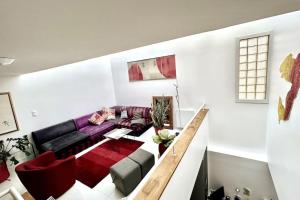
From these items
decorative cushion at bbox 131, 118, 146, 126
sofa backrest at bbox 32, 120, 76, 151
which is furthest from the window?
sofa backrest at bbox 32, 120, 76, 151

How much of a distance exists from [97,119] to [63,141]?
1.38 m

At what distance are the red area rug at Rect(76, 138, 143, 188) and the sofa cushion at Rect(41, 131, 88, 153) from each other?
483 millimetres

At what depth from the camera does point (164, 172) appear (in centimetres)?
145

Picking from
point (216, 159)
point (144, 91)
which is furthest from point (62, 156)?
point (216, 159)

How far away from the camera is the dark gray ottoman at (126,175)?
2512 millimetres

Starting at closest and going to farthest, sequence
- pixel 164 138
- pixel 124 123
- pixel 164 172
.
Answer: pixel 164 172, pixel 164 138, pixel 124 123

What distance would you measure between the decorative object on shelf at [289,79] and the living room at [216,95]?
122 mm

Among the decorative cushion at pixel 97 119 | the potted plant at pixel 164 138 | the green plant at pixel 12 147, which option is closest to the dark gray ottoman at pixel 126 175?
the potted plant at pixel 164 138

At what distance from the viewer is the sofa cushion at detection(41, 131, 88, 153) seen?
377cm

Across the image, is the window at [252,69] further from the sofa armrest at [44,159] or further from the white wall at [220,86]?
the sofa armrest at [44,159]

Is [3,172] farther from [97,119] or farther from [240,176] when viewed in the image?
[240,176]

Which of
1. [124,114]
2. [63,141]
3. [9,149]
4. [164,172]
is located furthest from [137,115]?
[164,172]

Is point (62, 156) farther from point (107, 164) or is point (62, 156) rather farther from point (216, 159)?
point (216, 159)

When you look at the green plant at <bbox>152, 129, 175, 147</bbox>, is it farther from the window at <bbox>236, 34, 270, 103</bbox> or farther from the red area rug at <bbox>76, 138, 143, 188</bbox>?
the window at <bbox>236, 34, 270, 103</bbox>
